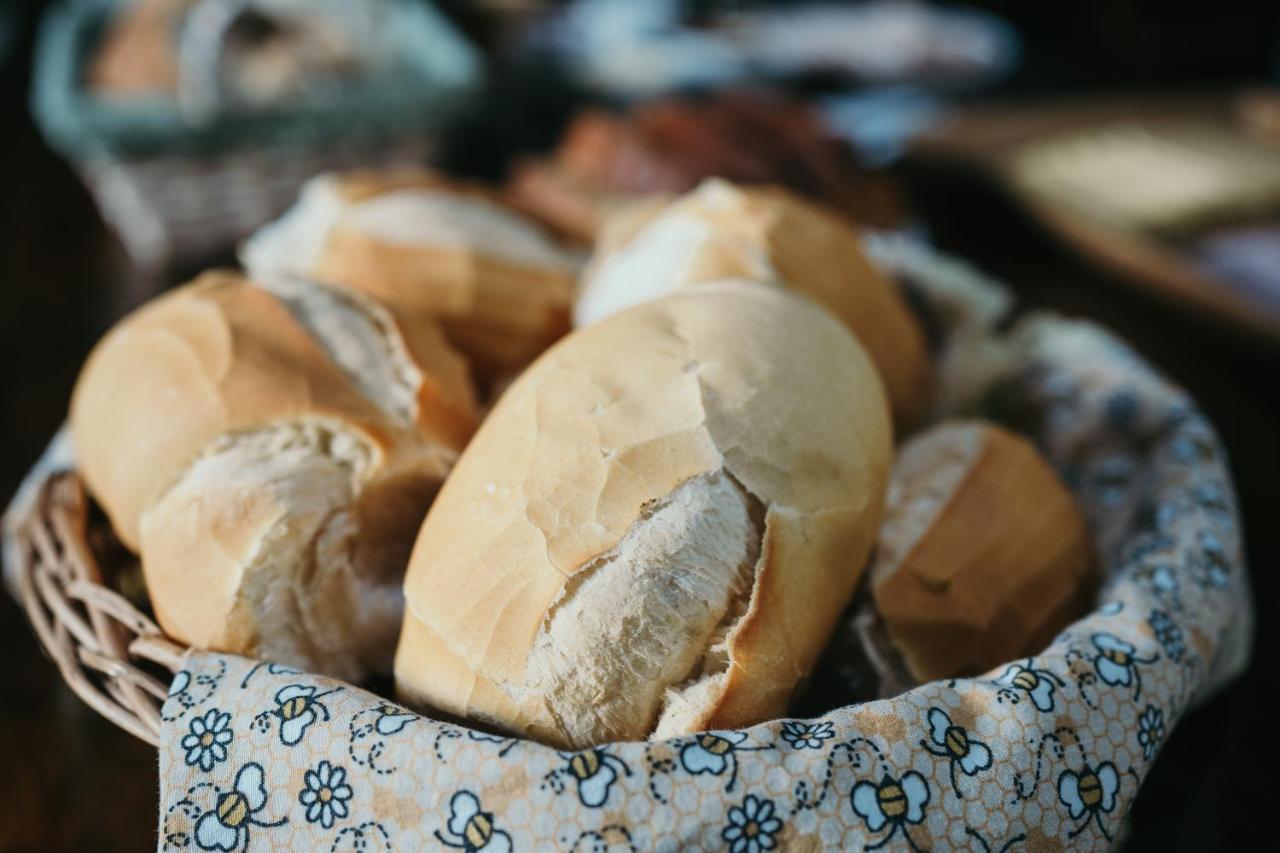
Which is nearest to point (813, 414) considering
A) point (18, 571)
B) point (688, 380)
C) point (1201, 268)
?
point (688, 380)

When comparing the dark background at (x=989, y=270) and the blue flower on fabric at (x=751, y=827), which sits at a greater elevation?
the blue flower on fabric at (x=751, y=827)

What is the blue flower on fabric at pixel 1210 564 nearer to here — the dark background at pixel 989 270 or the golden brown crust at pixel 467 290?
the dark background at pixel 989 270

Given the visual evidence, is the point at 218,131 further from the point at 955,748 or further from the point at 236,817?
the point at 955,748

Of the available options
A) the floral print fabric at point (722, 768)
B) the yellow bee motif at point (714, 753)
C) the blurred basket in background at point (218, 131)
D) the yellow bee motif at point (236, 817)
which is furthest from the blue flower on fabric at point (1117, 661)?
the blurred basket in background at point (218, 131)

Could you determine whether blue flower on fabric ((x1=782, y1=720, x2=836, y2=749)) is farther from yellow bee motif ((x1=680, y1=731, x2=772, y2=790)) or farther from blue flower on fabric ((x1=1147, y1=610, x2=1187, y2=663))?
blue flower on fabric ((x1=1147, y1=610, x2=1187, y2=663))

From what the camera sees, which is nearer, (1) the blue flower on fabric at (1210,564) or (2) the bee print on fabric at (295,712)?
(2) the bee print on fabric at (295,712)

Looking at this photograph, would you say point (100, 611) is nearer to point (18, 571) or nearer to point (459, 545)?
point (18, 571)

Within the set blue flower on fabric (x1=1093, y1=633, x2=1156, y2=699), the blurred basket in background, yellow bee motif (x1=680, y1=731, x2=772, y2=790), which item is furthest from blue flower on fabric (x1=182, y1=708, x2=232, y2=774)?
the blurred basket in background
